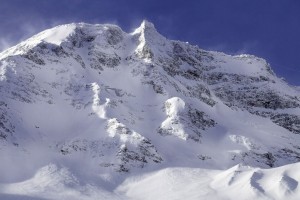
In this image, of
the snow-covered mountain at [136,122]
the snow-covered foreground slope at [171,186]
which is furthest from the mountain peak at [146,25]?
the snow-covered foreground slope at [171,186]

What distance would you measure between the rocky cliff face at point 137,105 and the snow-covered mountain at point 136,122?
0.68ft

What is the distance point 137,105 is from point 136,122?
7833mm

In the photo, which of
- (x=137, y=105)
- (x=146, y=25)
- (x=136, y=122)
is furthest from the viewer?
(x=146, y=25)

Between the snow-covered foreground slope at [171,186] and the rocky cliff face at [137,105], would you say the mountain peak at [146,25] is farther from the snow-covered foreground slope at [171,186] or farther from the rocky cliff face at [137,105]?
the snow-covered foreground slope at [171,186]

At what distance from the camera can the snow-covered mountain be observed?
236 ft

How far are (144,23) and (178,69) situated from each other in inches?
645

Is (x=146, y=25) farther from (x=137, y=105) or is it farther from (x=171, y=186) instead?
(x=171, y=186)

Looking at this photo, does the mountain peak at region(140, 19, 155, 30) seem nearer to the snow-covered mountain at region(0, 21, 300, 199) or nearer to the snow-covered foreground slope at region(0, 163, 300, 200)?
the snow-covered mountain at region(0, 21, 300, 199)

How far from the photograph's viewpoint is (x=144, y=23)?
132625mm

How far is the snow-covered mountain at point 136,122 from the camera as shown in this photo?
71.9 m

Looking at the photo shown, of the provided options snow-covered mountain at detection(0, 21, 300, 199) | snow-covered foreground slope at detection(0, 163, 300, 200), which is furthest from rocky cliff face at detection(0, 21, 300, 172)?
snow-covered foreground slope at detection(0, 163, 300, 200)

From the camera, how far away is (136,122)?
91.3m

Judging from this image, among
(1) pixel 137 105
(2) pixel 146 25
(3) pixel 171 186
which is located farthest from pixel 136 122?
(2) pixel 146 25

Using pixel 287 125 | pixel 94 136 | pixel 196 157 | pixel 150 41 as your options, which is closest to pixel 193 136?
pixel 196 157
